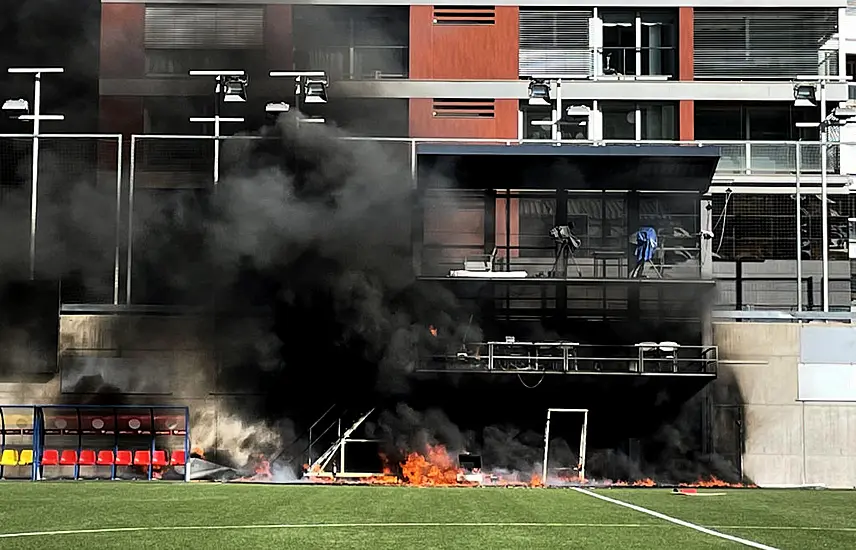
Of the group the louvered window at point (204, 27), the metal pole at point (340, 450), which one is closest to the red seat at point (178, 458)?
the metal pole at point (340, 450)

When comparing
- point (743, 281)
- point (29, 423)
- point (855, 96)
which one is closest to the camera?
point (29, 423)

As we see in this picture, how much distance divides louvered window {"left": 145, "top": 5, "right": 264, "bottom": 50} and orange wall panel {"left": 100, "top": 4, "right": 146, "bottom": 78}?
0.21m

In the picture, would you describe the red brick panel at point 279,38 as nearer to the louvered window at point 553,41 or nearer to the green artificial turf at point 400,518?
the louvered window at point 553,41

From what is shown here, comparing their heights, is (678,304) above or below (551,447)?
above

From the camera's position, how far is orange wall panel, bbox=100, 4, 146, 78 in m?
26.7

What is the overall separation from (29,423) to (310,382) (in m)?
4.59

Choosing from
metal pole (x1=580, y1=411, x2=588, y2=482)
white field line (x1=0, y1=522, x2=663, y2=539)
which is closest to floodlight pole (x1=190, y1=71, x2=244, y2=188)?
metal pole (x1=580, y1=411, x2=588, y2=482)

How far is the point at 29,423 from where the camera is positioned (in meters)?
20.9

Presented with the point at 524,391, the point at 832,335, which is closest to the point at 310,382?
the point at 524,391

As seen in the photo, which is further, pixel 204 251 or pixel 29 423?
pixel 204 251

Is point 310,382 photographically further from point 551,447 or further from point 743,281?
point 743,281

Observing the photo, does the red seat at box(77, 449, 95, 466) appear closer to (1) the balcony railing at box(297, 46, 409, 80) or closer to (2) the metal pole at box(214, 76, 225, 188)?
(2) the metal pole at box(214, 76, 225, 188)

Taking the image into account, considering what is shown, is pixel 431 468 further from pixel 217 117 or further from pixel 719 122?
pixel 719 122

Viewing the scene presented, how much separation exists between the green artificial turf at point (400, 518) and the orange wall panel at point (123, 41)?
13.5 meters
